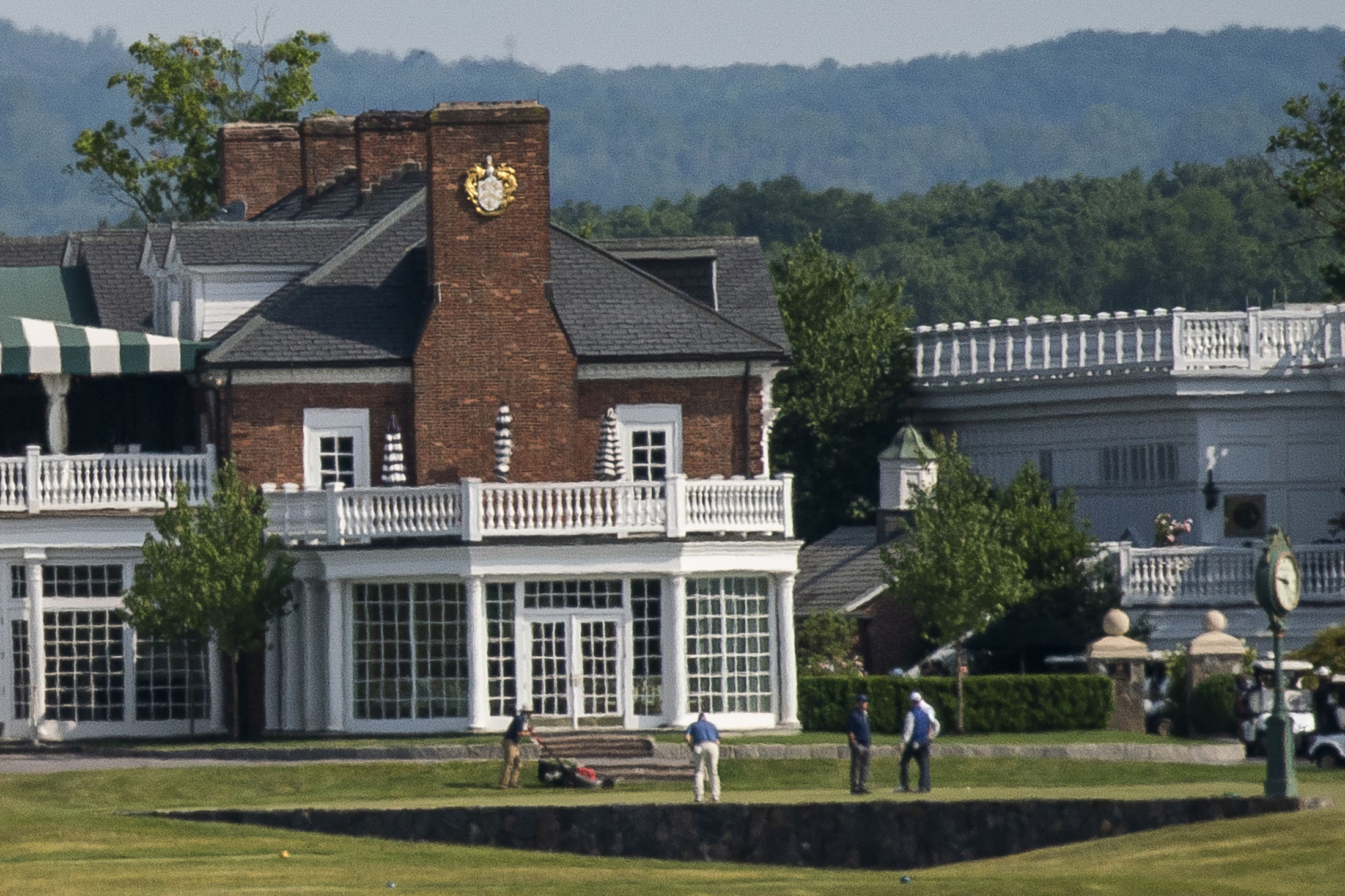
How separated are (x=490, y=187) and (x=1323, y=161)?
65.8 ft

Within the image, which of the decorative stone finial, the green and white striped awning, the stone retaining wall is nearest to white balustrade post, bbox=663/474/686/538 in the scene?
the decorative stone finial

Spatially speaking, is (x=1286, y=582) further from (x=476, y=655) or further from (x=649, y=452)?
(x=649, y=452)

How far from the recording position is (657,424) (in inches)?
2158

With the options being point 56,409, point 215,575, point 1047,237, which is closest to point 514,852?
point 215,575

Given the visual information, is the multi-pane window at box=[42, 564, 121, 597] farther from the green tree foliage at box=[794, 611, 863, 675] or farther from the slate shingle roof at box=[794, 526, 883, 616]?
the slate shingle roof at box=[794, 526, 883, 616]

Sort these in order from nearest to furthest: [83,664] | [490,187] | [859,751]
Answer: [859,751]
[83,664]
[490,187]

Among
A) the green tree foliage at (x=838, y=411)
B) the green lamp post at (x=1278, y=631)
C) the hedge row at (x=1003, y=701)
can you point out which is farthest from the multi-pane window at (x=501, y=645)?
the green tree foliage at (x=838, y=411)

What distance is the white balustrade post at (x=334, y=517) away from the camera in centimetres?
5200

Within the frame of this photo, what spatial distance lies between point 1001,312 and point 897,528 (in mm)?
85198

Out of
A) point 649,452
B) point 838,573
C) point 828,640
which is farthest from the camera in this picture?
point 838,573

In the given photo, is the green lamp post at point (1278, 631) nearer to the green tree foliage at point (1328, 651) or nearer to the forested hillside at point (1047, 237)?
the green tree foliage at point (1328, 651)

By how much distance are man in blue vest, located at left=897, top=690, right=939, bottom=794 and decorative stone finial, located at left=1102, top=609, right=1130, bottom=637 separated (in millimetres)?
11085

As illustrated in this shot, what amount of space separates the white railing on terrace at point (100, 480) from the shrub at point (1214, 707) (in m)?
16.8

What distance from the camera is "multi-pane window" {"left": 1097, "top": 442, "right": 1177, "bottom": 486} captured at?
64250mm
